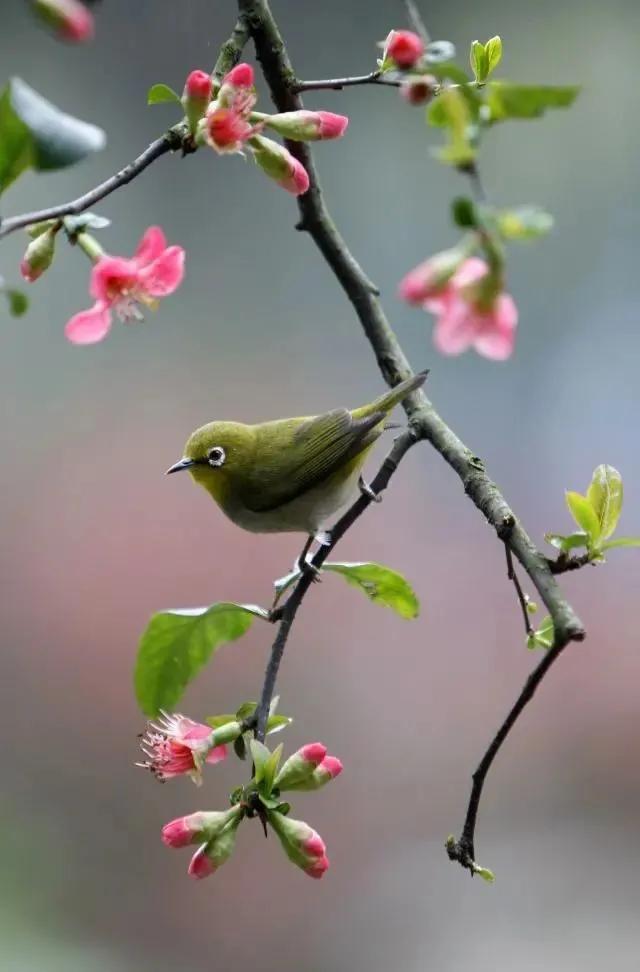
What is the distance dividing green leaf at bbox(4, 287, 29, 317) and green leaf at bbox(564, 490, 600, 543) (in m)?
0.33

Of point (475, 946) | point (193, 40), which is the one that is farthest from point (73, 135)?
point (475, 946)

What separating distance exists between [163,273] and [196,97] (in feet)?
0.32

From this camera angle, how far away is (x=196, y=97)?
1.89 ft

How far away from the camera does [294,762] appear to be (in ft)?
2.07

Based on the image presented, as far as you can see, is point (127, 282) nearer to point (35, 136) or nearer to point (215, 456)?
point (35, 136)

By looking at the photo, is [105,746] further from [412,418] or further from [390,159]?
[412,418]

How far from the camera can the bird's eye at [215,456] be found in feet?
3.96

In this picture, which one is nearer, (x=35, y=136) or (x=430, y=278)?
(x=430, y=278)

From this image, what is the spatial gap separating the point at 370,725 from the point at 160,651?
5.16 ft

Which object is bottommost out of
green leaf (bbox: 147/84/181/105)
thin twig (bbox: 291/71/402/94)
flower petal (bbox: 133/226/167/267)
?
flower petal (bbox: 133/226/167/267)

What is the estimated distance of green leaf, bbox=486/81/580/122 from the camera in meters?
0.36

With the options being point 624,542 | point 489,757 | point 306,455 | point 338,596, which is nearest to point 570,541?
point 624,542

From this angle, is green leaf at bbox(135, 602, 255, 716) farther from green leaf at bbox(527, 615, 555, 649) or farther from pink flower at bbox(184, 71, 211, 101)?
pink flower at bbox(184, 71, 211, 101)

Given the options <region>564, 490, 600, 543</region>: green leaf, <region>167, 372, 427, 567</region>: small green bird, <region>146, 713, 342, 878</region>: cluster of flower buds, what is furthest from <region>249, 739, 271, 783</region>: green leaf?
<region>167, 372, 427, 567</region>: small green bird
